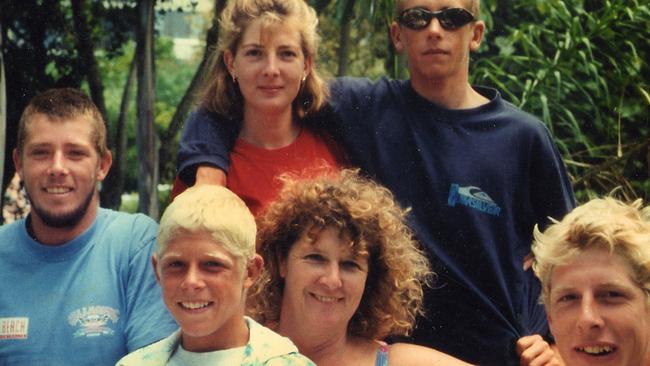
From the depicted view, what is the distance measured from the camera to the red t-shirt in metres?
4.27

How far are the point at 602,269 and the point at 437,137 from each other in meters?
A: 1.20

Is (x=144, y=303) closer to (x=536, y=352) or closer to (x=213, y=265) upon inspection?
(x=213, y=265)

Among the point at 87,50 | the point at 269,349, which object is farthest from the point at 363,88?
the point at 87,50

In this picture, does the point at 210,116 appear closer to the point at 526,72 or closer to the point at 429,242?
the point at 429,242

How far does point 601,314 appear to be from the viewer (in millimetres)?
3342

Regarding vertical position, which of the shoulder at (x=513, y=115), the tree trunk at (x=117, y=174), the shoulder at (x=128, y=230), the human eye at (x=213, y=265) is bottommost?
the tree trunk at (x=117, y=174)

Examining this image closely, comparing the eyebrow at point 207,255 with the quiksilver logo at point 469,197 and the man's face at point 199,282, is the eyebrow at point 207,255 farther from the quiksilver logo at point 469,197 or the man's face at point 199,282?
the quiksilver logo at point 469,197

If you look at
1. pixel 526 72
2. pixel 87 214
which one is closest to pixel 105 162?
pixel 87 214

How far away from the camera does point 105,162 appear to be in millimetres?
4223

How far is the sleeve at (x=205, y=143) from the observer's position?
4238 mm

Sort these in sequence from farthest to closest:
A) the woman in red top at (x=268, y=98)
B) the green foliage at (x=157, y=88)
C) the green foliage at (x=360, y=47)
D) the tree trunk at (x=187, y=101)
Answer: the green foliage at (x=157, y=88) → the green foliage at (x=360, y=47) → the tree trunk at (x=187, y=101) → the woman in red top at (x=268, y=98)

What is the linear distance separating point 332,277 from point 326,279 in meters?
0.02

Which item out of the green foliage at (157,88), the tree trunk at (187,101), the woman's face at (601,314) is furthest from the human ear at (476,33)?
the green foliage at (157,88)

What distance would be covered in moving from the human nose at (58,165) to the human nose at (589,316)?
188 cm
